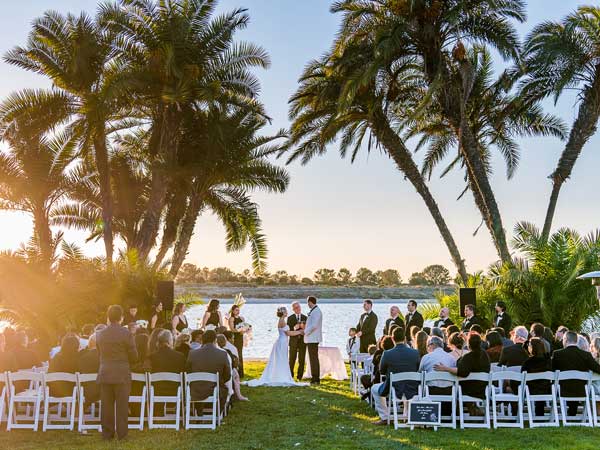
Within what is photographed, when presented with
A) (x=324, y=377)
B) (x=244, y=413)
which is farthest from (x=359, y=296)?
(x=244, y=413)

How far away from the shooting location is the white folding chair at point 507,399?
9289 mm

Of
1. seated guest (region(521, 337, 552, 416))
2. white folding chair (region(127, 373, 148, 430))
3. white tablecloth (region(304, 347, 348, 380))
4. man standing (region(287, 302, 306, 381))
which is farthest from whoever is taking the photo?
Result: white tablecloth (region(304, 347, 348, 380))

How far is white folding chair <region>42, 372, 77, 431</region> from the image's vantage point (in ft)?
30.5

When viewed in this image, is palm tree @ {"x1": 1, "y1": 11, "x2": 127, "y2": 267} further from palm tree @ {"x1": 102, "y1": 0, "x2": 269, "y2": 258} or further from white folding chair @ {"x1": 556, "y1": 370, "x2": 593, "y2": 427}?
white folding chair @ {"x1": 556, "y1": 370, "x2": 593, "y2": 427}

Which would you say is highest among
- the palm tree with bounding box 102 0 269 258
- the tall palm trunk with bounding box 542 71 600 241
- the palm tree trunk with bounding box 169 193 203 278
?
the palm tree with bounding box 102 0 269 258

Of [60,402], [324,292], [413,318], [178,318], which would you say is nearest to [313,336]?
[413,318]

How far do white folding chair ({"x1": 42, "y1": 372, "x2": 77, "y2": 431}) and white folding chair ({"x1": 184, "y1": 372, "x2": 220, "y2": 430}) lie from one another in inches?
62.5

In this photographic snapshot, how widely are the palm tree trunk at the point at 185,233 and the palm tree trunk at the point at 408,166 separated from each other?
6.87 meters

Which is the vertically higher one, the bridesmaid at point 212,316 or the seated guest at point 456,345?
the bridesmaid at point 212,316

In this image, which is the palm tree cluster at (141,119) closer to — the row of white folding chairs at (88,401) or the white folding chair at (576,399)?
the row of white folding chairs at (88,401)

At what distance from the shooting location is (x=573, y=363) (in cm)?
956

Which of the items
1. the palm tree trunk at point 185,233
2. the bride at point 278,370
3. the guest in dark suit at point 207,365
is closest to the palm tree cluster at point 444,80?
the palm tree trunk at point 185,233

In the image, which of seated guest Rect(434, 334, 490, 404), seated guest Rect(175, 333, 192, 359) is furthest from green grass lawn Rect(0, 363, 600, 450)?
seated guest Rect(175, 333, 192, 359)

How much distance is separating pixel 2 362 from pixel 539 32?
Answer: 19.3 m
